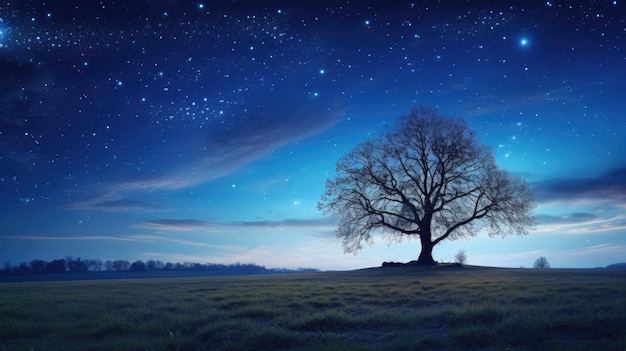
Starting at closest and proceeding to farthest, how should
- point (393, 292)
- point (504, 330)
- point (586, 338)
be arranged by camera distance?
point (586, 338), point (504, 330), point (393, 292)

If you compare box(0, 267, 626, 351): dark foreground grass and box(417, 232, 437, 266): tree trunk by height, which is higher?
box(417, 232, 437, 266): tree trunk

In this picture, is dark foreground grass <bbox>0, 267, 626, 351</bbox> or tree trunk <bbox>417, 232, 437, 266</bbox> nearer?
dark foreground grass <bbox>0, 267, 626, 351</bbox>

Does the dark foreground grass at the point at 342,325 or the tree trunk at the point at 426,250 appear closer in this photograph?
the dark foreground grass at the point at 342,325

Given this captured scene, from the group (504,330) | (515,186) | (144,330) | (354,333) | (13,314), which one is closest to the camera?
(504,330)

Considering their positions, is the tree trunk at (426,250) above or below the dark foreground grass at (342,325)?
above

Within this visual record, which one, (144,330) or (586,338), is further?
(144,330)

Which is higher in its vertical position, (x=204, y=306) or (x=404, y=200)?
(x=404, y=200)

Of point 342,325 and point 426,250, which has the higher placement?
point 426,250

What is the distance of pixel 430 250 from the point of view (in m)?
35.4

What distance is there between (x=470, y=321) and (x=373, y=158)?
27154 mm

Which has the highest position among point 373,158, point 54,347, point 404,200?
point 373,158

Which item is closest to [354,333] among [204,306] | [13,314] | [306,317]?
[306,317]

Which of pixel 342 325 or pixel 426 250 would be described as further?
pixel 426 250

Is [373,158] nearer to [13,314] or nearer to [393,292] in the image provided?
[393,292]
